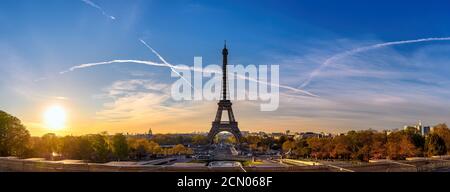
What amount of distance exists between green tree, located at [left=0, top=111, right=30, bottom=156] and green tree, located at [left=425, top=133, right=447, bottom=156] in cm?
4195

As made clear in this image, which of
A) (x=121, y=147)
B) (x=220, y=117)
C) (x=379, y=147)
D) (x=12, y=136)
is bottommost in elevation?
(x=379, y=147)

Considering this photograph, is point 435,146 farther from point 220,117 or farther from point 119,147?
point 220,117

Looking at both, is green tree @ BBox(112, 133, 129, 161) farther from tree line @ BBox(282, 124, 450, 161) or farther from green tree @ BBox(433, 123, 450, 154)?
green tree @ BBox(433, 123, 450, 154)

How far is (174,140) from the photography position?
11481 cm

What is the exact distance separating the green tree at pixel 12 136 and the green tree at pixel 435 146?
4195 cm

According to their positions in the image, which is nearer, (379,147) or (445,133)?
(379,147)

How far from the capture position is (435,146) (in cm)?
4844

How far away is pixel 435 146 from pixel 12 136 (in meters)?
44.8

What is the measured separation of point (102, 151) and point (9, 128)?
29.8 ft

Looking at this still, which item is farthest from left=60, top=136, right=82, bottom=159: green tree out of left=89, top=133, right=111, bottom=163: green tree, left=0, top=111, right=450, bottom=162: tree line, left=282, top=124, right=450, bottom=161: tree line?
left=282, top=124, right=450, bottom=161: tree line

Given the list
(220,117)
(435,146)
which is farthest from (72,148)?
(220,117)

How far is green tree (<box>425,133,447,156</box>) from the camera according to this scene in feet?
155
